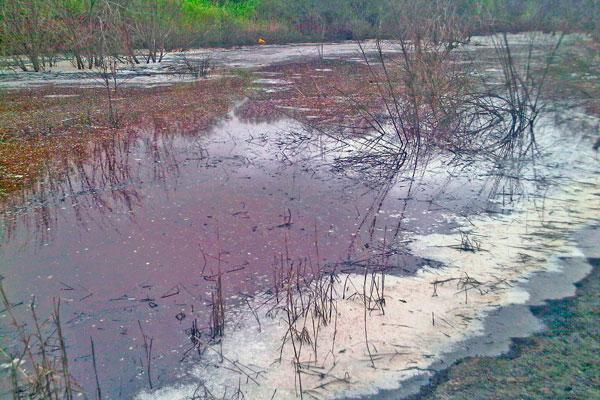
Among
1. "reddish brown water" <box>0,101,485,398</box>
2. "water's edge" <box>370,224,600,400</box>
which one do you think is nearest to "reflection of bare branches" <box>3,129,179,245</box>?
"reddish brown water" <box>0,101,485,398</box>

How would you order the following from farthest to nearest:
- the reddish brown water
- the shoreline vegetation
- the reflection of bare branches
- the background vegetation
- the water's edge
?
the background vegetation < the reflection of bare branches < the reddish brown water < the shoreline vegetation < the water's edge

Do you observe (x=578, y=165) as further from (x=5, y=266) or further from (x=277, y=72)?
(x=277, y=72)

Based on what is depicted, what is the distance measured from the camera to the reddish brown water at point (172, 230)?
11.3 feet

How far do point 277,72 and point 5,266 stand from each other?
1032cm

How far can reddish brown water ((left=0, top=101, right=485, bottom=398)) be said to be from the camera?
136 inches

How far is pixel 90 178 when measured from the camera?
603cm

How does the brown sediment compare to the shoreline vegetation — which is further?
the brown sediment

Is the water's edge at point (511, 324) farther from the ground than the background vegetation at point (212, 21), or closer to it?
closer to it

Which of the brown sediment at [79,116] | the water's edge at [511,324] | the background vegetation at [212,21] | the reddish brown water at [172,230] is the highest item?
the background vegetation at [212,21]

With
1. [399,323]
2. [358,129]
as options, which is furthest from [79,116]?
[399,323]

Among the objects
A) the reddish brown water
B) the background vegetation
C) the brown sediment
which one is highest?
the background vegetation

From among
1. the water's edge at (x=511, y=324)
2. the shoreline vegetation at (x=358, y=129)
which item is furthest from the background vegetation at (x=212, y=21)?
the water's edge at (x=511, y=324)

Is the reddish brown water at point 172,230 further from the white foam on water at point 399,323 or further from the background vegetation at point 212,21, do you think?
the background vegetation at point 212,21

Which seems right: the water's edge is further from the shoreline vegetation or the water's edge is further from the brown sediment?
the brown sediment
